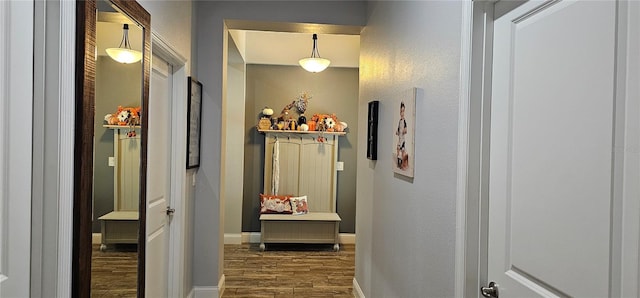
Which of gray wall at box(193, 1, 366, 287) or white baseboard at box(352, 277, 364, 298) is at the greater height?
gray wall at box(193, 1, 366, 287)

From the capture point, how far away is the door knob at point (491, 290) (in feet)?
4.97

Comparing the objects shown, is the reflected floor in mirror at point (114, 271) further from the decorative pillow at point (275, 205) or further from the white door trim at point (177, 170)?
the decorative pillow at point (275, 205)

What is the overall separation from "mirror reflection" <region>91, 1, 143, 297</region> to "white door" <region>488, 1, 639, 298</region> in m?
1.45

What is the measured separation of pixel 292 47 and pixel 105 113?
4.17 meters

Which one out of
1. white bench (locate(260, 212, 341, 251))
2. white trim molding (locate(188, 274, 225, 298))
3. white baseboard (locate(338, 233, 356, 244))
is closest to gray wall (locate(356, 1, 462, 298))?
white trim molding (locate(188, 274, 225, 298))

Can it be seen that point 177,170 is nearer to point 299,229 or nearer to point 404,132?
point 404,132

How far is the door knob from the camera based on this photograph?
151cm

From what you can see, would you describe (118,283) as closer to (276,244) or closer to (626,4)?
(626,4)

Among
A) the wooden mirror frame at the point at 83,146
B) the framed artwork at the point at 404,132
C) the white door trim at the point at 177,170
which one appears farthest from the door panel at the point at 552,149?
the white door trim at the point at 177,170

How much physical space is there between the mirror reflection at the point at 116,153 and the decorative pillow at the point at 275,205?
337 cm

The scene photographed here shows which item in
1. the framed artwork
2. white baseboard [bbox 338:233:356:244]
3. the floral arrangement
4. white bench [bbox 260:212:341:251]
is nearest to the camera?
→ the floral arrangement

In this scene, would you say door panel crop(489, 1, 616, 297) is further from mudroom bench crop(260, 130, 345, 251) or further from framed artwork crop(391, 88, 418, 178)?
mudroom bench crop(260, 130, 345, 251)

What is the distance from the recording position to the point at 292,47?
18.5 ft

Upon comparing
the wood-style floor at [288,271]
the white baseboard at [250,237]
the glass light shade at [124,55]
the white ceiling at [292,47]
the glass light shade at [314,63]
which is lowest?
the wood-style floor at [288,271]
